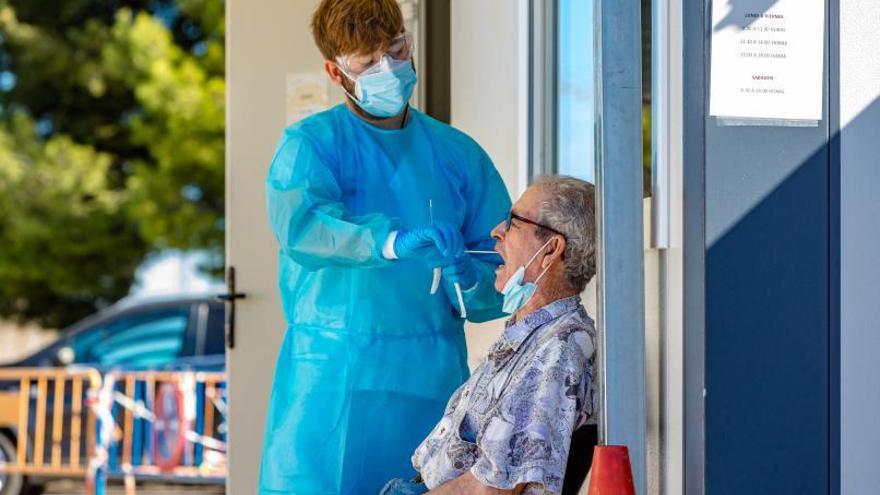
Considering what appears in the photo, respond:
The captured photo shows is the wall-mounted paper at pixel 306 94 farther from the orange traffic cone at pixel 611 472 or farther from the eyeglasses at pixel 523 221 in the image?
the orange traffic cone at pixel 611 472

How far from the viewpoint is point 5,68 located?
15367mm

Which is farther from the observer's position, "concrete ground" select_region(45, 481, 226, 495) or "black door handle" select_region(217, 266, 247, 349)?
"concrete ground" select_region(45, 481, 226, 495)

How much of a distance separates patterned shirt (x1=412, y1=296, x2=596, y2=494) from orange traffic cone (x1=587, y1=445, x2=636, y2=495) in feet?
0.85

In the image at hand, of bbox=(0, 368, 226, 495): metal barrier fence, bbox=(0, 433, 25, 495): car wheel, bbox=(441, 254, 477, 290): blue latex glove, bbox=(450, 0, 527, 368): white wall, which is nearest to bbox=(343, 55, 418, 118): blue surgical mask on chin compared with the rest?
bbox=(441, 254, 477, 290): blue latex glove

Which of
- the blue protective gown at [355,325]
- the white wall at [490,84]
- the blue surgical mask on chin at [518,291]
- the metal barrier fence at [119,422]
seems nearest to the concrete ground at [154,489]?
the metal barrier fence at [119,422]

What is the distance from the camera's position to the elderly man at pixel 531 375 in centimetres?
248

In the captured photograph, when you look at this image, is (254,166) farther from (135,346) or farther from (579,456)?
(135,346)

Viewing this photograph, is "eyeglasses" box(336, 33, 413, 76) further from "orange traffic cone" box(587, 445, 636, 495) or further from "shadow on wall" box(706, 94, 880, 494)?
"orange traffic cone" box(587, 445, 636, 495)

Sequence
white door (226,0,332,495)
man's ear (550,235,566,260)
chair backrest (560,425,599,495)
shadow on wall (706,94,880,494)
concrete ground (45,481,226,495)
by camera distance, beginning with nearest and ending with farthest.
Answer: shadow on wall (706,94,880,494)
chair backrest (560,425,599,495)
man's ear (550,235,566,260)
white door (226,0,332,495)
concrete ground (45,481,226,495)

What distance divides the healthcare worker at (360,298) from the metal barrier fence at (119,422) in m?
6.07

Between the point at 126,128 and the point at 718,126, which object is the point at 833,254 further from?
the point at 126,128

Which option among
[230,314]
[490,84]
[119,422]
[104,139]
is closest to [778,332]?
[490,84]

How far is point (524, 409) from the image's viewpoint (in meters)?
2.51

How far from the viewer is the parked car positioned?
9297 mm
